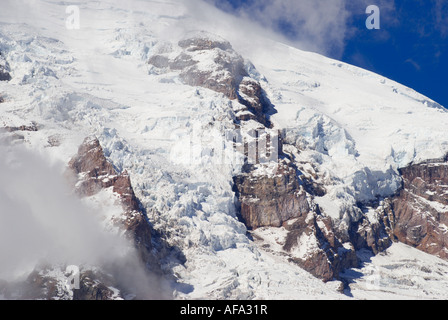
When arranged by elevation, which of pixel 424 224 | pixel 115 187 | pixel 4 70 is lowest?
pixel 424 224

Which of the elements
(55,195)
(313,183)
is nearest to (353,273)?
(313,183)

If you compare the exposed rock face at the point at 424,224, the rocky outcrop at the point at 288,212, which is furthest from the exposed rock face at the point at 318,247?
the exposed rock face at the point at 424,224

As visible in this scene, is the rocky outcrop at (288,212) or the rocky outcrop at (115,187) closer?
the rocky outcrop at (115,187)

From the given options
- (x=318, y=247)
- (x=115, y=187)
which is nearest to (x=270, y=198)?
(x=318, y=247)

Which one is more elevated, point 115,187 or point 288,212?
point 115,187

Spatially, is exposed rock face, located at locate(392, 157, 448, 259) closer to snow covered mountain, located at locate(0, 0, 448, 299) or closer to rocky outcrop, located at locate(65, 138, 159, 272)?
snow covered mountain, located at locate(0, 0, 448, 299)

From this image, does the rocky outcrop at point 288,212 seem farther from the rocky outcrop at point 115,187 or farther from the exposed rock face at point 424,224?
the rocky outcrop at point 115,187

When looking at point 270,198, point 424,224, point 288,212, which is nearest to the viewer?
point 288,212

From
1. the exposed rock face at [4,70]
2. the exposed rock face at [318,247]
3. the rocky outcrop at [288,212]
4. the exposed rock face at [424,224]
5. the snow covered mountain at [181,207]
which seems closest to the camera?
the snow covered mountain at [181,207]

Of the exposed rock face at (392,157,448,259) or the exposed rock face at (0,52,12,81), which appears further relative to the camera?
the exposed rock face at (392,157,448,259)

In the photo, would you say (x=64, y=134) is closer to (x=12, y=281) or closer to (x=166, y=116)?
(x=166, y=116)

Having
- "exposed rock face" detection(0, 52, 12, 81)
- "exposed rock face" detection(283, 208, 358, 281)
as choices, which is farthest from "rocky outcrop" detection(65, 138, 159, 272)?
"exposed rock face" detection(0, 52, 12, 81)

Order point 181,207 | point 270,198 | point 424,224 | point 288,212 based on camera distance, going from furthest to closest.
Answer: point 424,224, point 270,198, point 288,212, point 181,207

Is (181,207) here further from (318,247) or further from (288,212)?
(318,247)
